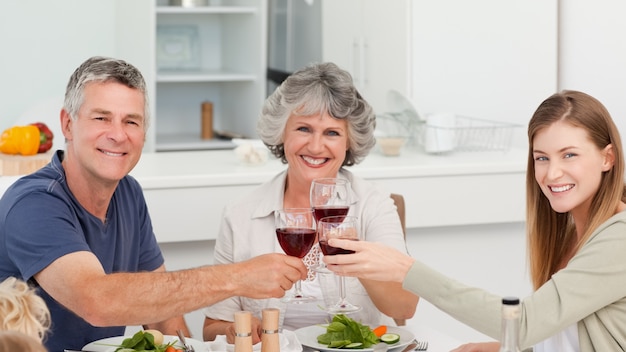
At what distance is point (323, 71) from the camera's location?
226 centimetres

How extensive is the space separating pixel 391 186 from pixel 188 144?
7.49 ft

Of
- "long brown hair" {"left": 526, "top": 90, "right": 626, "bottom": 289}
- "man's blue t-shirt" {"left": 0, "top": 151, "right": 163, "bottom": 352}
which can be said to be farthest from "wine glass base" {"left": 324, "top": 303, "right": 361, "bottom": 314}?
"long brown hair" {"left": 526, "top": 90, "right": 626, "bottom": 289}

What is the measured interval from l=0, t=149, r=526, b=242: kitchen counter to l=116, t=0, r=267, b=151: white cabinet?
5.77 ft

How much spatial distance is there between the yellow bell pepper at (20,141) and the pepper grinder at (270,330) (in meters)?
1.58

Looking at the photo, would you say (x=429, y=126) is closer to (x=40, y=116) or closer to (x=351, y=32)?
(x=351, y=32)

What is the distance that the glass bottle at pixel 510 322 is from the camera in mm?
1131

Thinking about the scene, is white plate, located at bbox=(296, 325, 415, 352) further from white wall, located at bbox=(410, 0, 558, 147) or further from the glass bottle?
white wall, located at bbox=(410, 0, 558, 147)

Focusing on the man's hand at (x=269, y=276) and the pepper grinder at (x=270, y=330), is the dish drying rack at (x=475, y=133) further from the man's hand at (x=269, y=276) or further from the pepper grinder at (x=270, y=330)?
the pepper grinder at (x=270, y=330)

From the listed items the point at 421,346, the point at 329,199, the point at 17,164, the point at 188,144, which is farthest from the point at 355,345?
the point at 188,144

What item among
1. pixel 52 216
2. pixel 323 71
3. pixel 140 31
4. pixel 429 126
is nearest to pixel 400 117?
pixel 429 126

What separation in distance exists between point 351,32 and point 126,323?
102 inches

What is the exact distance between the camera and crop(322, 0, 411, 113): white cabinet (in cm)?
368

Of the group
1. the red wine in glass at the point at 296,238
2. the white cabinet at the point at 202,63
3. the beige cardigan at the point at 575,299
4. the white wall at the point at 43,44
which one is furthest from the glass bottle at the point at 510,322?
the white wall at the point at 43,44

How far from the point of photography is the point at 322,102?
2221mm
